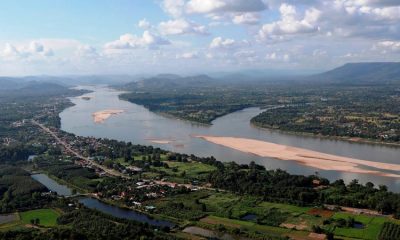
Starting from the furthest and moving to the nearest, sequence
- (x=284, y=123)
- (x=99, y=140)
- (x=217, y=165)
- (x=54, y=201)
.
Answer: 1. (x=284, y=123)
2. (x=99, y=140)
3. (x=217, y=165)
4. (x=54, y=201)

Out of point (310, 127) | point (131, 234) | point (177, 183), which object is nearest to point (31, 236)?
point (131, 234)

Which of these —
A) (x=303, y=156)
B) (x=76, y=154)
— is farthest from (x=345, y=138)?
(x=76, y=154)

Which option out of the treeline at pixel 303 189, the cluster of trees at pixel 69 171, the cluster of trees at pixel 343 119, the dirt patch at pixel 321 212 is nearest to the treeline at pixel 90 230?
the cluster of trees at pixel 69 171

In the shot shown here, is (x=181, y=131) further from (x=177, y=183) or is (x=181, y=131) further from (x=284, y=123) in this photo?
→ (x=177, y=183)

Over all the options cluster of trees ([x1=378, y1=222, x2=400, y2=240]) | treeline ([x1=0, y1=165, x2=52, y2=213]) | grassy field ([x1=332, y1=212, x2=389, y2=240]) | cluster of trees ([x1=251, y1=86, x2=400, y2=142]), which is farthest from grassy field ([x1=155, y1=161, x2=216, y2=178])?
cluster of trees ([x1=251, y1=86, x2=400, y2=142])

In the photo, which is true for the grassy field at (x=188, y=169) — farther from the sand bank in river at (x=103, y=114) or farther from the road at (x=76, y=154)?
the sand bank in river at (x=103, y=114)
